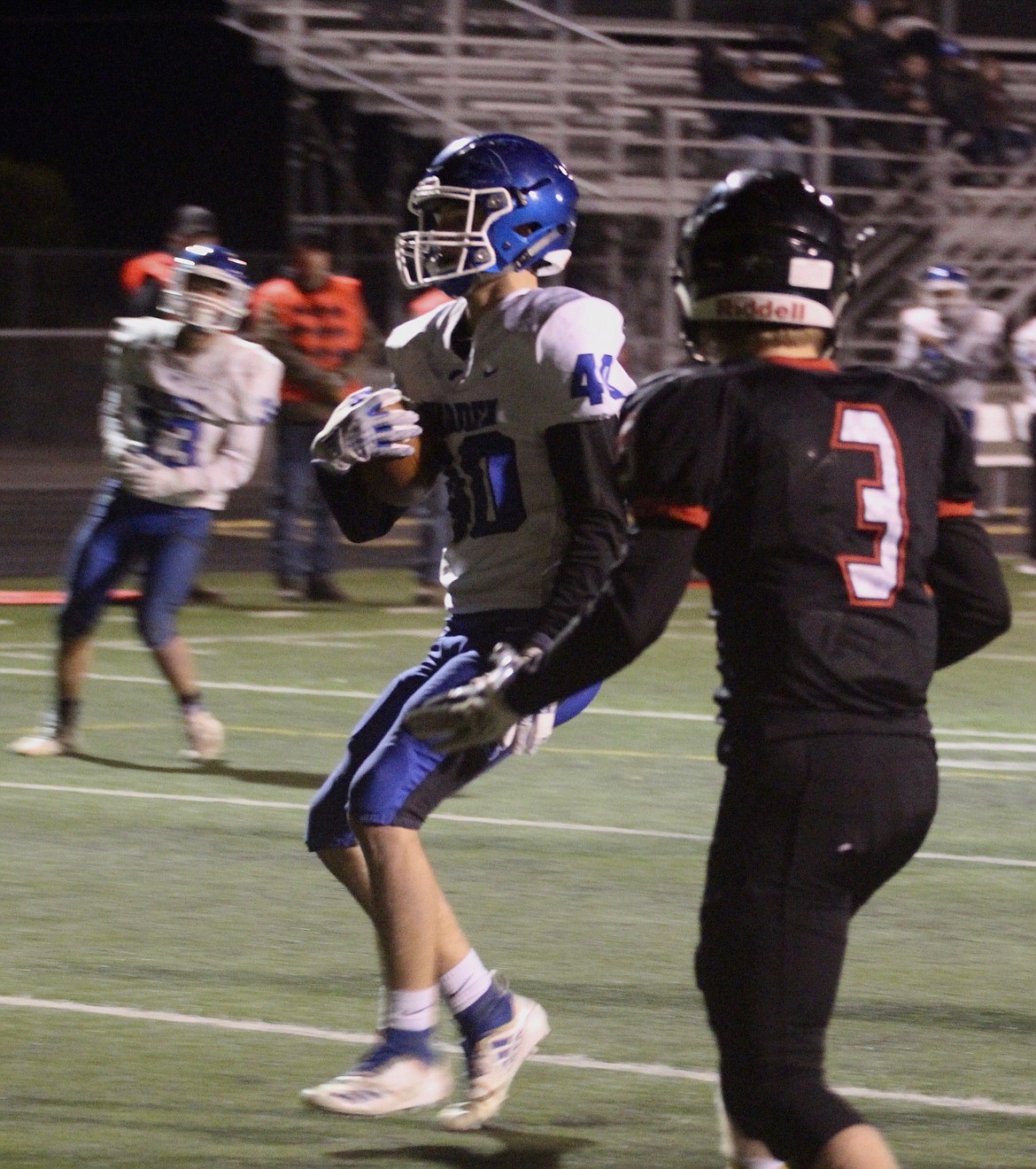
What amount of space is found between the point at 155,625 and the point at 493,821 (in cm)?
157

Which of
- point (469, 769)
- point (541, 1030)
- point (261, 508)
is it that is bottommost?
point (261, 508)

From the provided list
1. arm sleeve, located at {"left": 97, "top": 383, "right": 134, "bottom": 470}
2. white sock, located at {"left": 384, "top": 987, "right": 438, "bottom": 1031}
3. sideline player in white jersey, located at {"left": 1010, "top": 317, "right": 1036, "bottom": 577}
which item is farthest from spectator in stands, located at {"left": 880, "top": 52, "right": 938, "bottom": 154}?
white sock, located at {"left": 384, "top": 987, "right": 438, "bottom": 1031}

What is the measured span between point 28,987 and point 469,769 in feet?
4.90

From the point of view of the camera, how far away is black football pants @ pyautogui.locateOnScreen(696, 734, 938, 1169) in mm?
3418

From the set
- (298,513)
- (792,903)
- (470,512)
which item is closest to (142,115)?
(298,513)

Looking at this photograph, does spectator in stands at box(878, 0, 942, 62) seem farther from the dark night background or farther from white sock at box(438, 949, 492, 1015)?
white sock at box(438, 949, 492, 1015)

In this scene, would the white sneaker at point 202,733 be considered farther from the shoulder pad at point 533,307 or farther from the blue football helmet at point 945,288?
the blue football helmet at point 945,288

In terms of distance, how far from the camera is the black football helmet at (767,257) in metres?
3.61

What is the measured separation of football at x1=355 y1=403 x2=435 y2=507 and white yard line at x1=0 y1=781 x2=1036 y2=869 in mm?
2805

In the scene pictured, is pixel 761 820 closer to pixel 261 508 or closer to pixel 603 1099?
pixel 603 1099

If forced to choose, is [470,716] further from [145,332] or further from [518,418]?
[145,332]

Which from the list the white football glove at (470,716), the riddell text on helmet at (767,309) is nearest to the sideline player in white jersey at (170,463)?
the white football glove at (470,716)

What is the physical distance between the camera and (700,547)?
3.56m

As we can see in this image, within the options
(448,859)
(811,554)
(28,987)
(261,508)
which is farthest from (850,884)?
(261,508)
